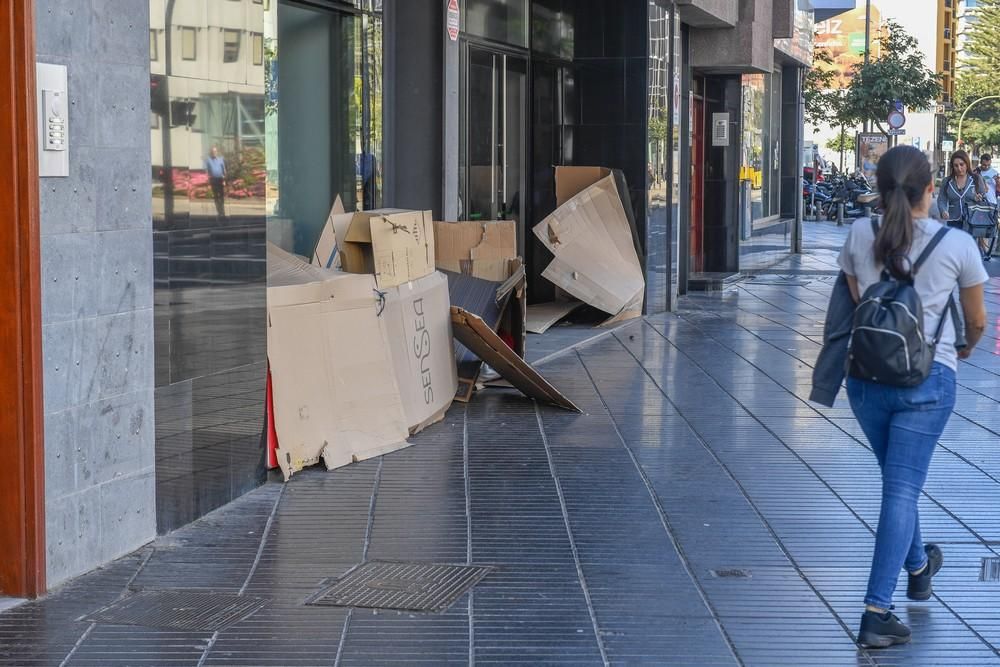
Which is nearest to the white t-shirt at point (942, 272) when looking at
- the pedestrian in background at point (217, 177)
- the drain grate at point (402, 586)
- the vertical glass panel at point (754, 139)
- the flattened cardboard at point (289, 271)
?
the drain grate at point (402, 586)

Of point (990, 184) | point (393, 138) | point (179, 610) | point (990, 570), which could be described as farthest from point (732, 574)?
point (990, 184)

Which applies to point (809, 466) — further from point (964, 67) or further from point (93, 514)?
point (964, 67)

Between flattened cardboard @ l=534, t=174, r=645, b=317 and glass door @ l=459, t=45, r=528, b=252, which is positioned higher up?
glass door @ l=459, t=45, r=528, b=252

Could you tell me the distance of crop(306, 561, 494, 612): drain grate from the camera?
5.16 m

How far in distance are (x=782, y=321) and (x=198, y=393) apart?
946 cm

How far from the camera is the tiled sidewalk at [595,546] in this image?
15.5 feet

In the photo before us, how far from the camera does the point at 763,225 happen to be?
24.0 meters

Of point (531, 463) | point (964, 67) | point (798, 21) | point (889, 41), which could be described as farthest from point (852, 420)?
point (964, 67)

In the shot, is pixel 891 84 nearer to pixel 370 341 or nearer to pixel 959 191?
pixel 959 191

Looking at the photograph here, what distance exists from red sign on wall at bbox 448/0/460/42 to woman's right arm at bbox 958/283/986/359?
6.76 metres

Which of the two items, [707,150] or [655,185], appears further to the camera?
[707,150]

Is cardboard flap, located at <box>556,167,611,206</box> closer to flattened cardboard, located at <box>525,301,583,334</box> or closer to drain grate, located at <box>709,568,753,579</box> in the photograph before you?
flattened cardboard, located at <box>525,301,583,334</box>

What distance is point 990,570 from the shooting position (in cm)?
566

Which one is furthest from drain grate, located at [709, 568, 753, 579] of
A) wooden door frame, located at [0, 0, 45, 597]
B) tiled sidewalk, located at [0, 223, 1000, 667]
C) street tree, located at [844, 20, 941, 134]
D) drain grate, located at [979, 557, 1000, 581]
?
street tree, located at [844, 20, 941, 134]
